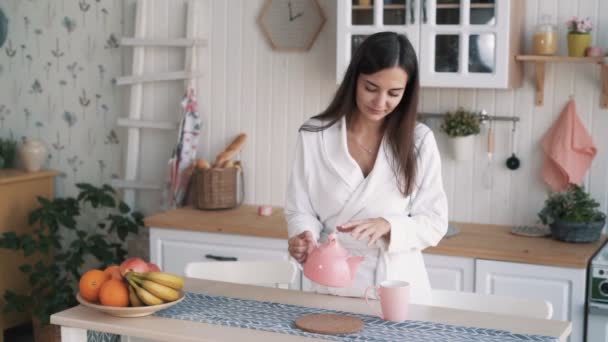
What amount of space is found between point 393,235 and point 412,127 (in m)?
0.31

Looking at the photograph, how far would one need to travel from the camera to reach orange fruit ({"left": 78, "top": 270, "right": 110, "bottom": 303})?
216 cm

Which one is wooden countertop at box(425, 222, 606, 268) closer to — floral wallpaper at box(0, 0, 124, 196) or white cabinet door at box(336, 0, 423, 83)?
white cabinet door at box(336, 0, 423, 83)

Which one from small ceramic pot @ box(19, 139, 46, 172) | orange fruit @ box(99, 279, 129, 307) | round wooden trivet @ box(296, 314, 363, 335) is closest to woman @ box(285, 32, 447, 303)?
round wooden trivet @ box(296, 314, 363, 335)

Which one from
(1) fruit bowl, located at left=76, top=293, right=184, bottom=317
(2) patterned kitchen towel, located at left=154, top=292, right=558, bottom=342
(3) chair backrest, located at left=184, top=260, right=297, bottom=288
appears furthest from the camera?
(3) chair backrest, located at left=184, top=260, right=297, bottom=288

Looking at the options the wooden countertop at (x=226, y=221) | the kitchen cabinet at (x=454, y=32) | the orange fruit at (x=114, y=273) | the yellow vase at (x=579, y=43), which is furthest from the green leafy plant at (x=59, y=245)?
the yellow vase at (x=579, y=43)

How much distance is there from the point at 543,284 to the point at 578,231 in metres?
0.28

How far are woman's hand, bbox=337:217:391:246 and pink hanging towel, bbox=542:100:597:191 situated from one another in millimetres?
1437

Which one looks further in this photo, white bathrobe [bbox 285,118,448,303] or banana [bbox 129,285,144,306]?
white bathrobe [bbox 285,118,448,303]

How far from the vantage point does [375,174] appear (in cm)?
242

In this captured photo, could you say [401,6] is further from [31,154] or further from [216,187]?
[31,154]

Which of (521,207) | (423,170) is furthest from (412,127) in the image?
(521,207)

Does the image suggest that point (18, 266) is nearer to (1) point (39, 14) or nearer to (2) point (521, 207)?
(1) point (39, 14)

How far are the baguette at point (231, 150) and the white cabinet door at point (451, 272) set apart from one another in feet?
3.62

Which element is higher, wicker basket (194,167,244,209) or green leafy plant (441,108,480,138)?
green leafy plant (441,108,480,138)
